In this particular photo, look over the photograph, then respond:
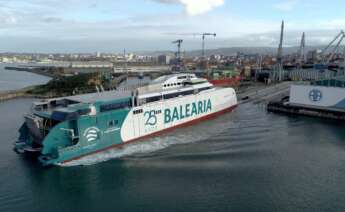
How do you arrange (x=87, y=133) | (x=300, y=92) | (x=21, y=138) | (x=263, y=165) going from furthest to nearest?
(x=300, y=92)
(x=21, y=138)
(x=87, y=133)
(x=263, y=165)

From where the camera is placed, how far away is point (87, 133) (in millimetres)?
12203

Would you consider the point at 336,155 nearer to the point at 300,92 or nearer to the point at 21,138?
the point at 300,92

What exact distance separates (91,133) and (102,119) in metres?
A: 0.71

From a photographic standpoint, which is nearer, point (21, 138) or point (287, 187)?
point (287, 187)

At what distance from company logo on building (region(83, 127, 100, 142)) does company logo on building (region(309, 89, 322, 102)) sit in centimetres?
1412

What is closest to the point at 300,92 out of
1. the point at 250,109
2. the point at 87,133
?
the point at 250,109

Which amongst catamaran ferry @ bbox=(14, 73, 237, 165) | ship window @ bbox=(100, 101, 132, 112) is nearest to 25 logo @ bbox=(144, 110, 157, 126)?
catamaran ferry @ bbox=(14, 73, 237, 165)

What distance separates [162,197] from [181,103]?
7.73 metres

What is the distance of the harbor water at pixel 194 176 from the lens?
891 centimetres

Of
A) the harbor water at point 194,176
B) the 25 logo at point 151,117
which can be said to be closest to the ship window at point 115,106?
the 25 logo at point 151,117

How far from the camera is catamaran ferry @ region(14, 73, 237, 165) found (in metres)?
11.8

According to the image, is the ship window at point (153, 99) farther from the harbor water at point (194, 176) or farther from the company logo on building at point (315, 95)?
the company logo on building at point (315, 95)

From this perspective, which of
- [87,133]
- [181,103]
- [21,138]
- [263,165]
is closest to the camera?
[263,165]

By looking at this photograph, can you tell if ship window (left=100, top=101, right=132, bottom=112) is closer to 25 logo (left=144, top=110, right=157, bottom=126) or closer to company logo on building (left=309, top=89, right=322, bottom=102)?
25 logo (left=144, top=110, right=157, bottom=126)
